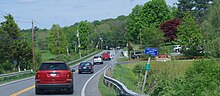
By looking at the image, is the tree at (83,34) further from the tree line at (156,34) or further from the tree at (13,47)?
the tree at (13,47)

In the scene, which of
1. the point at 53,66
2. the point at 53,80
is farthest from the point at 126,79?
the point at 53,80

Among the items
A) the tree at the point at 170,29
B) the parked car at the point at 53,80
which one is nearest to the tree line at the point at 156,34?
the tree at the point at 170,29

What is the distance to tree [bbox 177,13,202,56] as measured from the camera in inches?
2923

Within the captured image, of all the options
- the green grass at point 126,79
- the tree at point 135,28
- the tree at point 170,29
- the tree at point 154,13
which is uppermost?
the tree at point 154,13

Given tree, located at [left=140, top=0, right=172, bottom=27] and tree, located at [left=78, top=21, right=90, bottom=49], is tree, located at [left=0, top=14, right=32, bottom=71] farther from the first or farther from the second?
tree, located at [left=78, top=21, right=90, bottom=49]

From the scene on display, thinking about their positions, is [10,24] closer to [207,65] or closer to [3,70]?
[3,70]

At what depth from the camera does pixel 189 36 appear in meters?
79.1

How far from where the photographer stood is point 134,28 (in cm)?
11950

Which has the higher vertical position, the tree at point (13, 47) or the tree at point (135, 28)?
the tree at point (135, 28)

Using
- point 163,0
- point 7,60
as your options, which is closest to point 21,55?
point 7,60

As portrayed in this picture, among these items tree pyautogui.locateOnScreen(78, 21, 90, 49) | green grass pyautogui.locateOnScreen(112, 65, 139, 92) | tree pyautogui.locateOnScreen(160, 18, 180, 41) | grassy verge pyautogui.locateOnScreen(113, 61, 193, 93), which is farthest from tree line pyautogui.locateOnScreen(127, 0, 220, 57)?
tree pyautogui.locateOnScreen(78, 21, 90, 49)

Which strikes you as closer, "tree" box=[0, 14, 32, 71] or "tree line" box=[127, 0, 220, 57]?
"tree line" box=[127, 0, 220, 57]

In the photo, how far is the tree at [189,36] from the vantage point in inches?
2923

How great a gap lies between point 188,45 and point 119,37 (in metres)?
89.8
